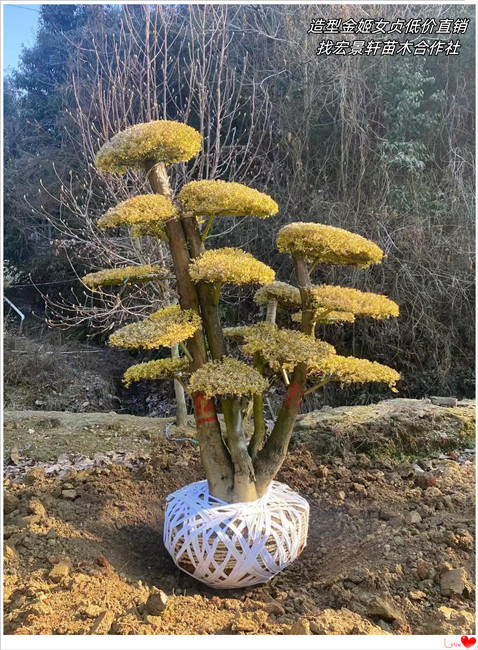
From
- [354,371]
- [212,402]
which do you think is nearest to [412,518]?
[354,371]

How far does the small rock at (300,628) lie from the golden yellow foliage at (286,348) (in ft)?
3.16

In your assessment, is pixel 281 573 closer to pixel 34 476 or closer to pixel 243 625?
pixel 243 625

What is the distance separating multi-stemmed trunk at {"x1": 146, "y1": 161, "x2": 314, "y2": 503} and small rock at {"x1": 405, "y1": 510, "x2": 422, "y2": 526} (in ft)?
2.41

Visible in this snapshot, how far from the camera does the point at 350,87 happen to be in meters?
4.80

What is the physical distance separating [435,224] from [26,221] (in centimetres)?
508

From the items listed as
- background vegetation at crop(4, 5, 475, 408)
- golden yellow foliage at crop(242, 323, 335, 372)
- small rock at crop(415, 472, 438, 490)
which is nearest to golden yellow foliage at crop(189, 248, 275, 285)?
golden yellow foliage at crop(242, 323, 335, 372)

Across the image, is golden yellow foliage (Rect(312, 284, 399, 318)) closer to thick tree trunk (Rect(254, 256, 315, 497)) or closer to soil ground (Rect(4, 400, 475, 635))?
thick tree trunk (Rect(254, 256, 315, 497))

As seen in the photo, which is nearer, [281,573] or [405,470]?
[281,573]

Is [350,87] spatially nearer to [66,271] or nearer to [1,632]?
[66,271]

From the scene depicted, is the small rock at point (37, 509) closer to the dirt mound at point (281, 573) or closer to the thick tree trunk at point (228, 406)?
the dirt mound at point (281, 573)

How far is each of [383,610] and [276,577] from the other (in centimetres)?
63

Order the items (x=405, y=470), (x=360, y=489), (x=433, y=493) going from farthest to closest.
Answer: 1. (x=405, y=470)
2. (x=360, y=489)
3. (x=433, y=493)

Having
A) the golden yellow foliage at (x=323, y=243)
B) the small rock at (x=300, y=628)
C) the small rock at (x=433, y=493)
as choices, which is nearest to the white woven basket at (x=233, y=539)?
the small rock at (x=300, y=628)

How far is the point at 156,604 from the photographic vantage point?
1847 millimetres
